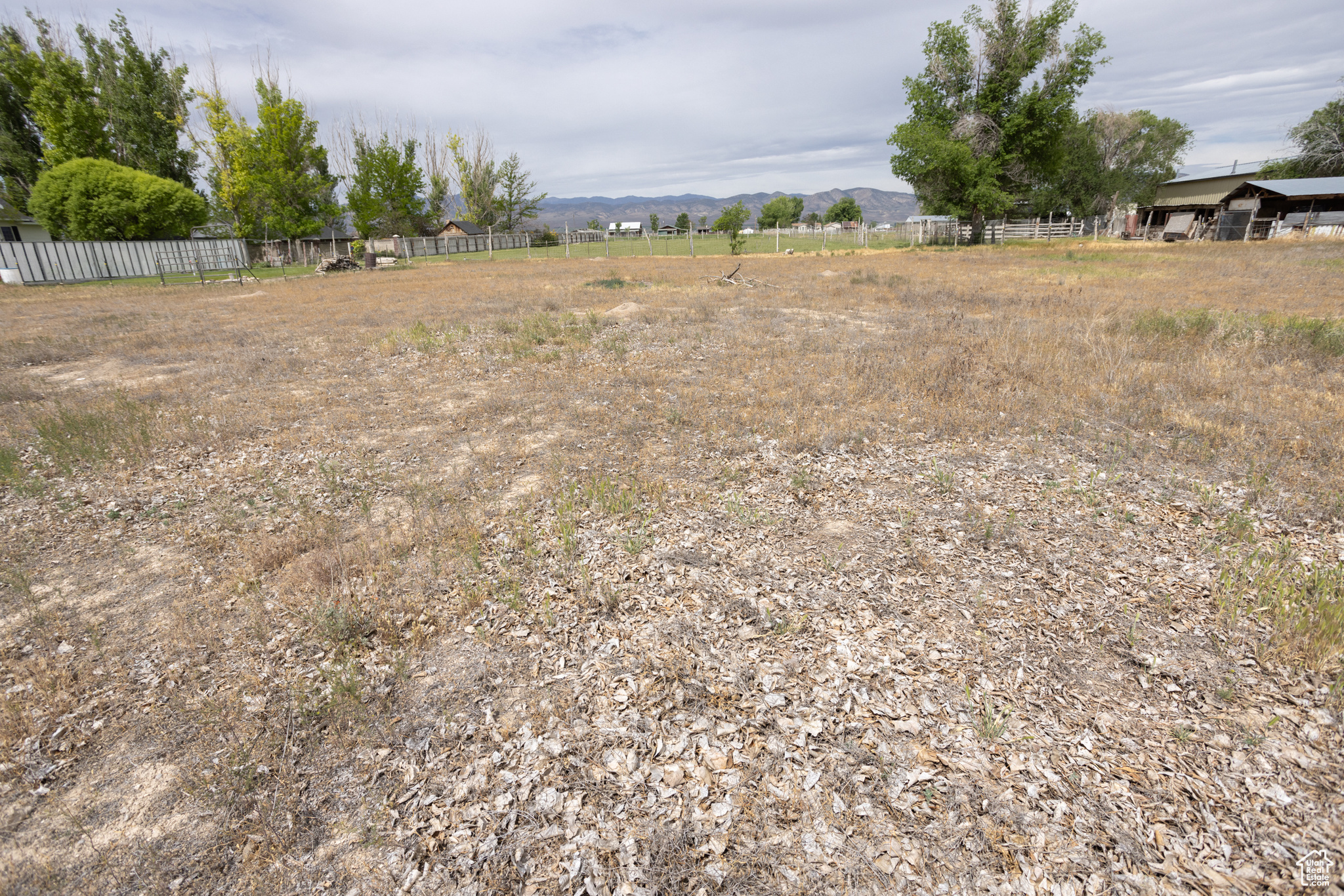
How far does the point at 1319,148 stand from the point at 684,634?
276 feet

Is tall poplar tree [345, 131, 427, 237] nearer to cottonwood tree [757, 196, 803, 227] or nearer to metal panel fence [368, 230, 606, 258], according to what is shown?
metal panel fence [368, 230, 606, 258]

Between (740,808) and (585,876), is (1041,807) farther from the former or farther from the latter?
(585,876)

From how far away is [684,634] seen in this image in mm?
4961

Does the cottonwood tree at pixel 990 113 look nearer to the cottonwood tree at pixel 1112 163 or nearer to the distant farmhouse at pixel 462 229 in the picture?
the cottonwood tree at pixel 1112 163

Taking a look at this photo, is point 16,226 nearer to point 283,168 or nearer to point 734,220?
point 283,168

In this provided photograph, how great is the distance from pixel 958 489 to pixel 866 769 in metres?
4.52

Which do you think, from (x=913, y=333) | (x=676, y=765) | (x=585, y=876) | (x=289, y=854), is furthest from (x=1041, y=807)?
(x=913, y=333)

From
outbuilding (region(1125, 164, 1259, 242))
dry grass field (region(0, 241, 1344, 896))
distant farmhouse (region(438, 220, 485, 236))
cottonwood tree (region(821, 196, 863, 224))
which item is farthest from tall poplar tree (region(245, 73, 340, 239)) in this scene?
cottonwood tree (region(821, 196, 863, 224))

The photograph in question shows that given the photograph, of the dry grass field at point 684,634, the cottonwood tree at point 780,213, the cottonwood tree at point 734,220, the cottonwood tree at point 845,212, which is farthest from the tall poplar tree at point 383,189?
the cottonwood tree at point 845,212

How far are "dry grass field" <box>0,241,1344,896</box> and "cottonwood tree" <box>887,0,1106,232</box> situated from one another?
138 feet

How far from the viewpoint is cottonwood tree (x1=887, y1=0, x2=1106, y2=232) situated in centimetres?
4525

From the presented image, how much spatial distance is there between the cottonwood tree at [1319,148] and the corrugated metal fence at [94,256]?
302ft

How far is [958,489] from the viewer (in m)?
7.31

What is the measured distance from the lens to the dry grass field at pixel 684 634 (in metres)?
3.30
